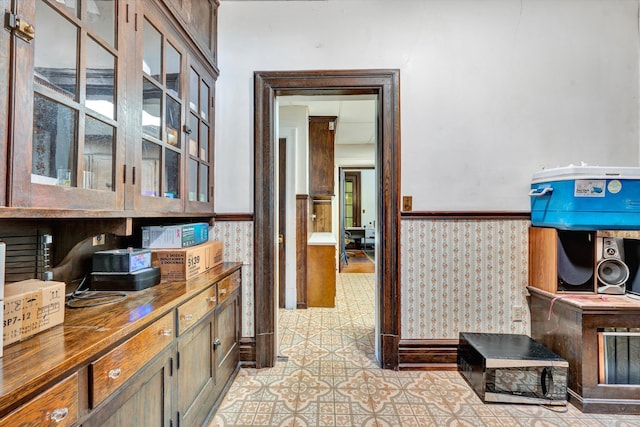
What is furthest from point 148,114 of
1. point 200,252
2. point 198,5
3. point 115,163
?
point 198,5

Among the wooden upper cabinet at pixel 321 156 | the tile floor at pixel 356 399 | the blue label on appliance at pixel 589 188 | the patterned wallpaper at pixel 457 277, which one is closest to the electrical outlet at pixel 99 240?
the tile floor at pixel 356 399

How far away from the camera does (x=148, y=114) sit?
4.96 ft

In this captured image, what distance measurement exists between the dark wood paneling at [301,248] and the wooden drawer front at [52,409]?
3007 mm

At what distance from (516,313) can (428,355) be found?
763mm

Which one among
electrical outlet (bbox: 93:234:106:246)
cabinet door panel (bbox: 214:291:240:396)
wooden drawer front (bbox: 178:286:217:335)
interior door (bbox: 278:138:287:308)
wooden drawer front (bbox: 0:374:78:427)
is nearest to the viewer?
wooden drawer front (bbox: 0:374:78:427)

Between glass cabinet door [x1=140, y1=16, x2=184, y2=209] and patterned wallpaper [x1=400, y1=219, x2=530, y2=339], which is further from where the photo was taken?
patterned wallpaper [x1=400, y1=219, x2=530, y2=339]

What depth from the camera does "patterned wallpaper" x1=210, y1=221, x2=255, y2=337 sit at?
2.42 m

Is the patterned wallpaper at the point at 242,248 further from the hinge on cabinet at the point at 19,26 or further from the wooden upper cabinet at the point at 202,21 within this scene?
the hinge on cabinet at the point at 19,26

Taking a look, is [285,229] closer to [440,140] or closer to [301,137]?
[301,137]

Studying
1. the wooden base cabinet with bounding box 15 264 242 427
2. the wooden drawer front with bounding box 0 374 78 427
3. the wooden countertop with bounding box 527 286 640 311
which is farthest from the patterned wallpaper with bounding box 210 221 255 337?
the wooden countertop with bounding box 527 286 640 311

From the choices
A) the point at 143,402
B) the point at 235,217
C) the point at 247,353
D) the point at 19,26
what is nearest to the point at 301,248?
the point at 235,217

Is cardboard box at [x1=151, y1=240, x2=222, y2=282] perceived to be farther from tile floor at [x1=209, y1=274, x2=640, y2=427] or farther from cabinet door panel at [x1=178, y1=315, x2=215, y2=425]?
tile floor at [x1=209, y1=274, x2=640, y2=427]

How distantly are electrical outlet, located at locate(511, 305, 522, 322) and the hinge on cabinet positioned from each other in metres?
3.05

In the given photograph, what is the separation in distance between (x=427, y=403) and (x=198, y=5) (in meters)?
3.07
